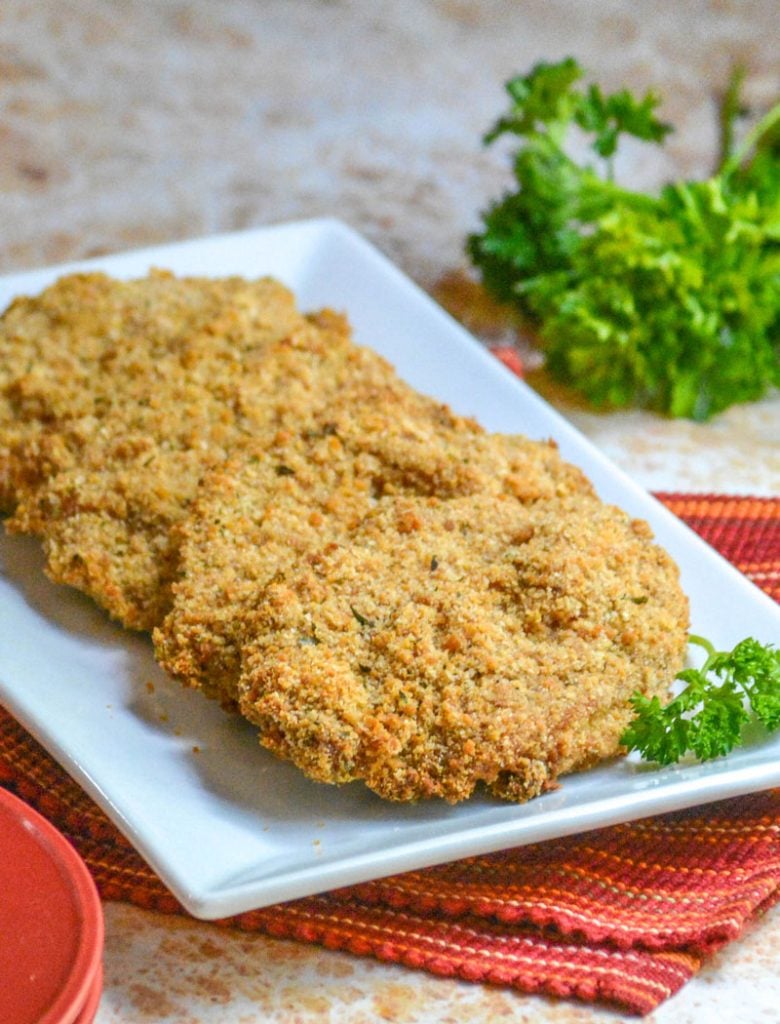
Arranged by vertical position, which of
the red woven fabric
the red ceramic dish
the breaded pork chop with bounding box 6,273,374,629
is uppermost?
the breaded pork chop with bounding box 6,273,374,629

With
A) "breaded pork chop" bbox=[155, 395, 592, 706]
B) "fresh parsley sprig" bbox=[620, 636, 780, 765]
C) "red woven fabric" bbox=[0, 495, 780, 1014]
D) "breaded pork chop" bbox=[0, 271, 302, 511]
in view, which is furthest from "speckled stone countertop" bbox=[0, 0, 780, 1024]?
"red woven fabric" bbox=[0, 495, 780, 1014]

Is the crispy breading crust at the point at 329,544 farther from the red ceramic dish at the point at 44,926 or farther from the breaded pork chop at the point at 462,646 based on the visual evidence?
the red ceramic dish at the point at 44,926

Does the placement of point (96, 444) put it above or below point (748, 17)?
below

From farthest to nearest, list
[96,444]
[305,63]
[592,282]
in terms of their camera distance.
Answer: [305,63] → [592,282] → [96,444]

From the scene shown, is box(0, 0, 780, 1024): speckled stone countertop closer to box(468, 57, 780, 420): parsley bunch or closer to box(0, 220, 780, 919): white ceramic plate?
box(468, 57, 780, 420): parsley bunch

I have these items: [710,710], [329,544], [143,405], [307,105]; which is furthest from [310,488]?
[307,105]

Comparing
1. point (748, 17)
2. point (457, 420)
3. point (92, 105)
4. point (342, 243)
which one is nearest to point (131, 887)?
point (457, 420)

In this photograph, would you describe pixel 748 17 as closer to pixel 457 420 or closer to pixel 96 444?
pixel 457 420
